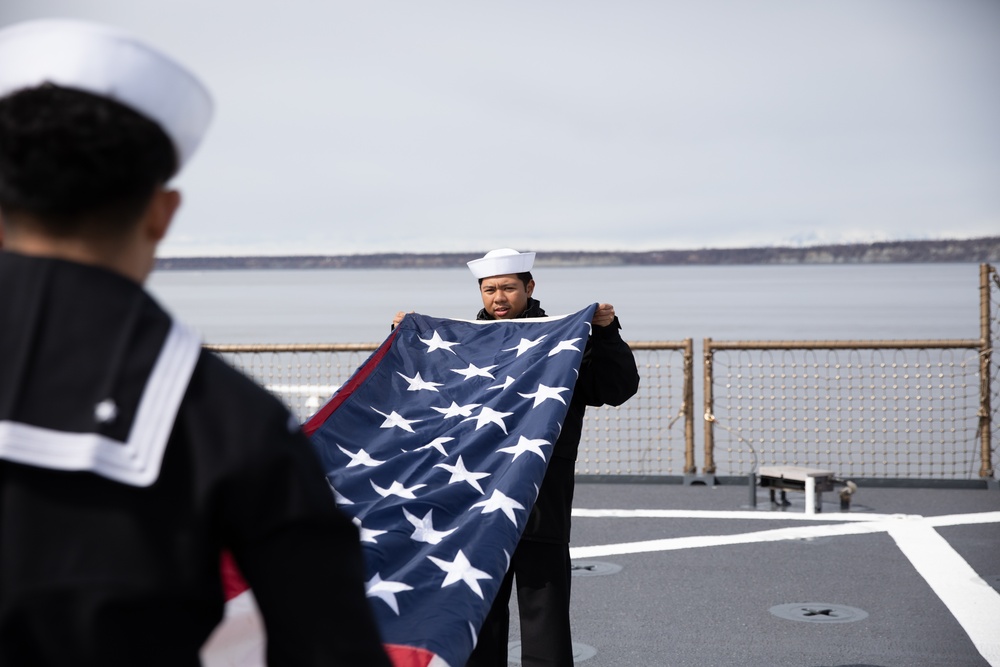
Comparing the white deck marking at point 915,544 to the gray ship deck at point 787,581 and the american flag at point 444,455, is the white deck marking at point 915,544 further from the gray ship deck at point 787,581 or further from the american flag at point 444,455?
the american flag at point 444,455

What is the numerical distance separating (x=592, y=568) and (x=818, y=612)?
155 centimetres

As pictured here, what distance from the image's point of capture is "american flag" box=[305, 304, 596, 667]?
Result: 3.28 m

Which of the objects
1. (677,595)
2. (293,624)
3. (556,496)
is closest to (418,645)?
(556,496)

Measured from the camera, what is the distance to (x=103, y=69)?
1.20 meters

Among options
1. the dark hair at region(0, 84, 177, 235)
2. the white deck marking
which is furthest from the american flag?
the white deck marking

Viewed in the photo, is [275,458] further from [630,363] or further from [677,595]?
[677,595]

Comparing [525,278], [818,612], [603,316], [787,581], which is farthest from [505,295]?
[787,581]

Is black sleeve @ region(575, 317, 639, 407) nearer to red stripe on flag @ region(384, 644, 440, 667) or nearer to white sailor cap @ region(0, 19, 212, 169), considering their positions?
red stripe on flag @ region(384, 644, 440, 667)

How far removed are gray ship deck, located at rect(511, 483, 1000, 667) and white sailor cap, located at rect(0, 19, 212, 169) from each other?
4345 mm

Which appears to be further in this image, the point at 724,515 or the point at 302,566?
the point at 724,515

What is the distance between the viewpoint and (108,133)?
1.17 m

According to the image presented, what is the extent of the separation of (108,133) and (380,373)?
394 cm

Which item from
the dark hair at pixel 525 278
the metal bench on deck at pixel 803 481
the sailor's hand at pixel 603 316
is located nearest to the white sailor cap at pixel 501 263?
the dark hair at pixel 525 278

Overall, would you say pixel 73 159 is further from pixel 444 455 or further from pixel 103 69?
pixel 444 455
